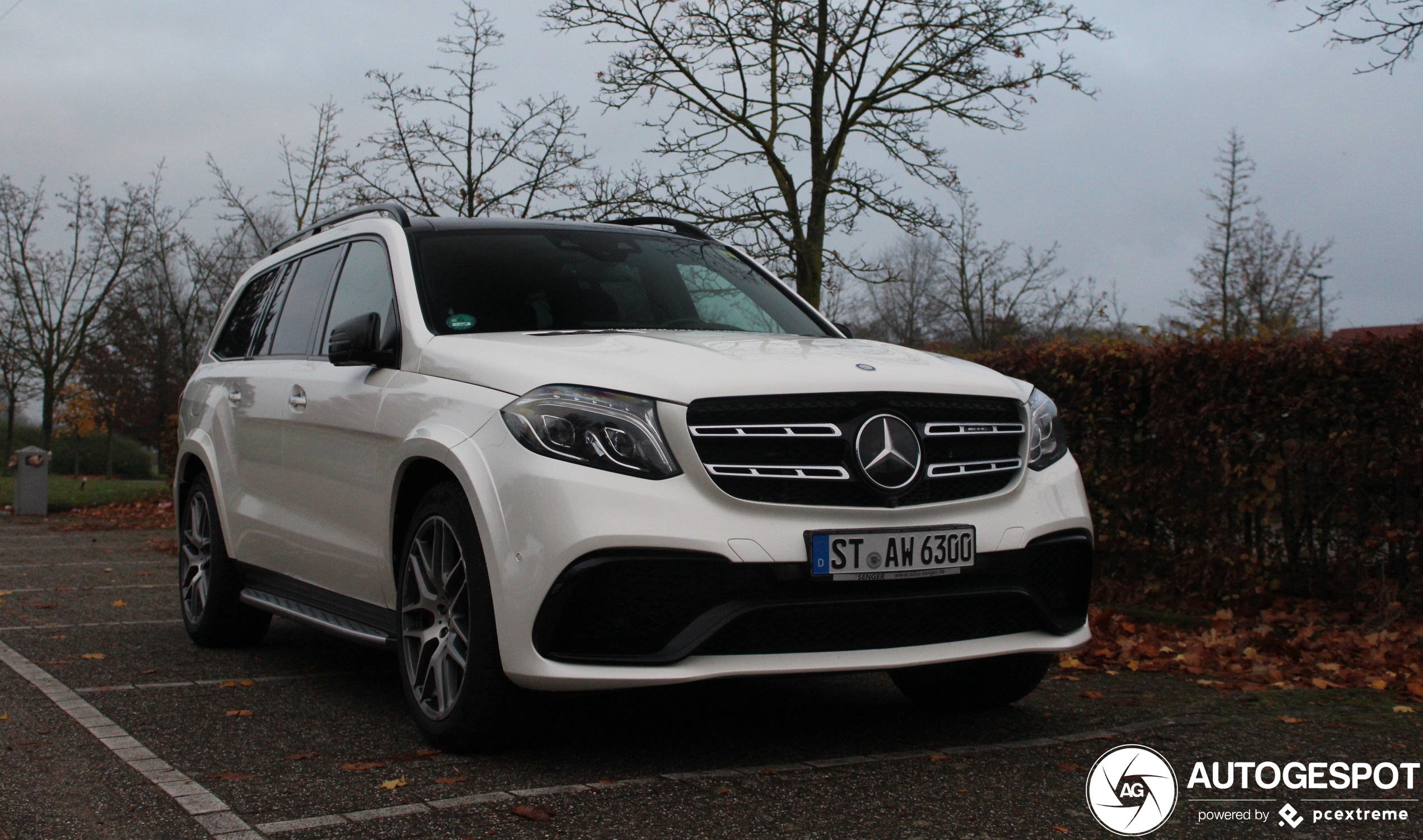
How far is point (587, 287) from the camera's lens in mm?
5355

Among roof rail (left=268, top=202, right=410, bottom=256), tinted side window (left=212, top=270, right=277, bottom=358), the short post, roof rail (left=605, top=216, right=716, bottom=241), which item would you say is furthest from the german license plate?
the short post

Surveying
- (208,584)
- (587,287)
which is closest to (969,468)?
(587,287)

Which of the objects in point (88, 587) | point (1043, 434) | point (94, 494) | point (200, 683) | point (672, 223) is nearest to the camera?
point (1043, 434)

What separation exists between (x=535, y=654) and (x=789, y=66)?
10991 mm

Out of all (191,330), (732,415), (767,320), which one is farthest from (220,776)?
(191,330)

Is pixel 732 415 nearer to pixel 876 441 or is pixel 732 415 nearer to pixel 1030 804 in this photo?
pixel 876 441

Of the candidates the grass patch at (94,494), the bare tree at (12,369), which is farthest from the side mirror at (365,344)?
the bare tree at (12,369)

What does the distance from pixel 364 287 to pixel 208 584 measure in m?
1.99

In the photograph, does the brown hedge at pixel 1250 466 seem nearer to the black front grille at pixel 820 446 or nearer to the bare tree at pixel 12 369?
the black front grille at pixel 820 446

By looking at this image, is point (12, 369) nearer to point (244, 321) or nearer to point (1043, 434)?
point (244, 321)

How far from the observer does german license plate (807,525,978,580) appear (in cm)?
388

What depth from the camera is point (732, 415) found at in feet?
12.9

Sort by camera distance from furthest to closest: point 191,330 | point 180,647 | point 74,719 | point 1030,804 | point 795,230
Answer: point 191,330, point 795,230, point 180,647, point 74,719, point 1030,804

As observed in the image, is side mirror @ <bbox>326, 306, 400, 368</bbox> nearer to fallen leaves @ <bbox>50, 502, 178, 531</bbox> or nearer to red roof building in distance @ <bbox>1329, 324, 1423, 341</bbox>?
red roof building in distance @ <bbox>1329, 324, 1423, 341</bbox>
